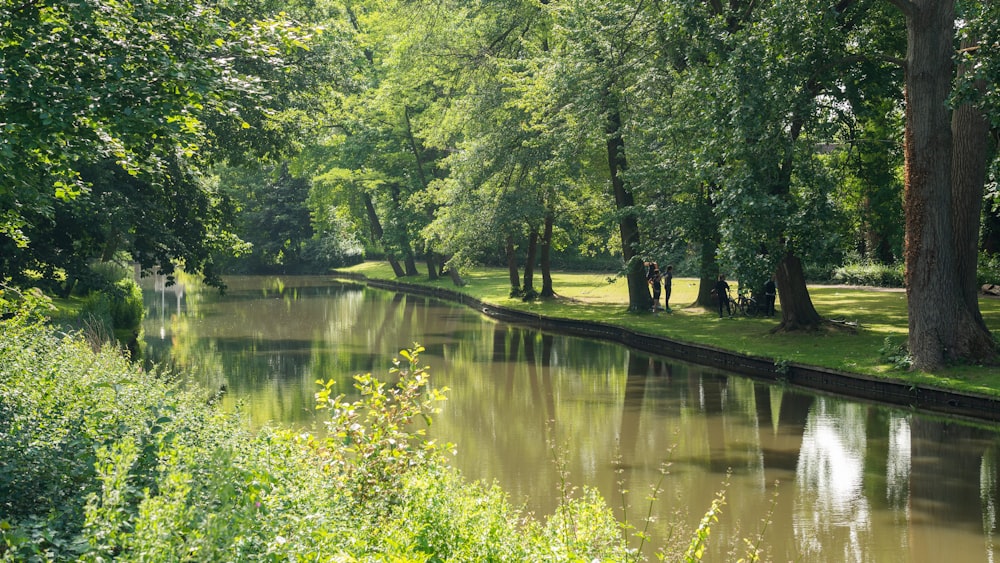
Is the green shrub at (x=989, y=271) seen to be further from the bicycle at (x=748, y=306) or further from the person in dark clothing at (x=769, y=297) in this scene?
the bicycle at (x=748, y=306)

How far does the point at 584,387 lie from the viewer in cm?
1891

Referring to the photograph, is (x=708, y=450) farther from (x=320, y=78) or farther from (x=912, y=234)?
(x=320, y=78)

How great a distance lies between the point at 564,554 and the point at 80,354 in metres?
8.71

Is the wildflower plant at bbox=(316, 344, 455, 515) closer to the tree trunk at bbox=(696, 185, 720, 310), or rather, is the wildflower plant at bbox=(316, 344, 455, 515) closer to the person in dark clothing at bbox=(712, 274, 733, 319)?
the tree trunk at bbox=(696, 185, 720, 310)

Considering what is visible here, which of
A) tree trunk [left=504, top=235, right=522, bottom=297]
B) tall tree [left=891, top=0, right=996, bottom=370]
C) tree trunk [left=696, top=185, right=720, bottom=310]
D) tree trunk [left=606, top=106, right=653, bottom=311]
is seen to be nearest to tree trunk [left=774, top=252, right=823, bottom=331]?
tree trunk [left=696, top=185, right=720, bottom=310]

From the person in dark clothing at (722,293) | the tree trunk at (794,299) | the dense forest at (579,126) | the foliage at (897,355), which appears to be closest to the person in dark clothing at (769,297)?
the person in dark clothing at (722,293)

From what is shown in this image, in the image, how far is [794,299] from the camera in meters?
22.4

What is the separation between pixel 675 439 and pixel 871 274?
27.5m

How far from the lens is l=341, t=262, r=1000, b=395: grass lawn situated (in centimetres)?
1672

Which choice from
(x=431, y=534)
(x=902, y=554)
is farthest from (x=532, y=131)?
(x=431, y=534)

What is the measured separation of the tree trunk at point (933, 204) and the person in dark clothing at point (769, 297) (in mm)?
10018

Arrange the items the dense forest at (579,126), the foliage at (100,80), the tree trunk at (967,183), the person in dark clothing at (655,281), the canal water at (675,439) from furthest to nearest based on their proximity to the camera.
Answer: the person in dark clothing at (655,281)
the tree trunk at (967,183)
the dense forest at (579,126)
the canal water at (675,439)
the foliage at (100,80)

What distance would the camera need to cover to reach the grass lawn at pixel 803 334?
1672cm

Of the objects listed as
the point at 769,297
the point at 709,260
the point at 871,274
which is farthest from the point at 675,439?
the point at 871,274
